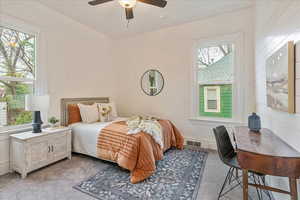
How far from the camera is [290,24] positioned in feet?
4.65

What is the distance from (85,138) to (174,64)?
2.62 m

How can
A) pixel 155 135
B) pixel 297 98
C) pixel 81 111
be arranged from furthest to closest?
pixel 81 111
pixel 155 135
pixel 297 98

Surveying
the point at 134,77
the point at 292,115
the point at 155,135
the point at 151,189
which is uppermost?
the point at 134,77

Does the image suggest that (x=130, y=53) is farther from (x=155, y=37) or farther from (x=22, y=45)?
(x=22, y=45)

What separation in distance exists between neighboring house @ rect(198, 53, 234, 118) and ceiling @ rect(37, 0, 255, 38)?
3.33ft

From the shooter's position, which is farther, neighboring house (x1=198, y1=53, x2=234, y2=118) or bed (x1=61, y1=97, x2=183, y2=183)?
neighboring house (x1=198, y1=53, x2=234, y2=118)

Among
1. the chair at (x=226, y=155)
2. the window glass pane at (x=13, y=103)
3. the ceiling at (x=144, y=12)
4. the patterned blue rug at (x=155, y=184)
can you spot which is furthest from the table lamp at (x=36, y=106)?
the chair at (x=226, y=155)

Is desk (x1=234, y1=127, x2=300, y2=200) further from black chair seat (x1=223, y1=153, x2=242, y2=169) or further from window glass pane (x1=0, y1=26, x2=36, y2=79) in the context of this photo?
window glass pane (x1=0, y1=26, x2=36, y2=79)

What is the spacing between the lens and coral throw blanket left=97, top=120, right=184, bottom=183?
226 cm

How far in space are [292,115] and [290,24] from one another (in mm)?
833

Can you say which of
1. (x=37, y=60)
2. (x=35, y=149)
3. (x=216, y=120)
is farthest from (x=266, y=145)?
(x=37, y=60)

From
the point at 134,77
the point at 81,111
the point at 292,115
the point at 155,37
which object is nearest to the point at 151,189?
the point at 292,115

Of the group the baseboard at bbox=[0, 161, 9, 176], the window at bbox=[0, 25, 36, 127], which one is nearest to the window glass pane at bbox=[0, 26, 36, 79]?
the window at bbox=[0, 25, 36, 127]

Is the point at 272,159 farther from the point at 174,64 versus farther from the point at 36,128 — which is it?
the point at 36,128
